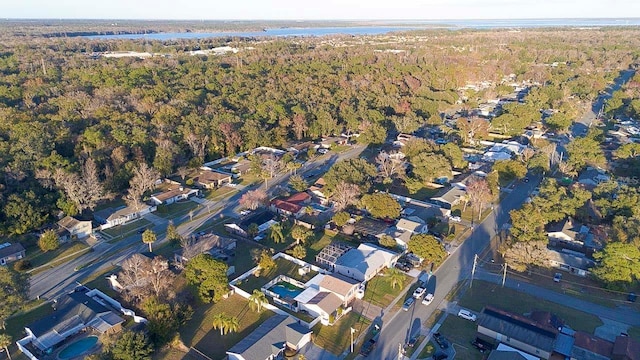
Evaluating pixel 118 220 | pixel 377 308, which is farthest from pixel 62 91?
pixel 377 308

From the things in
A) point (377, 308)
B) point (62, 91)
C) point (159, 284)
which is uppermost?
point (62, 91)

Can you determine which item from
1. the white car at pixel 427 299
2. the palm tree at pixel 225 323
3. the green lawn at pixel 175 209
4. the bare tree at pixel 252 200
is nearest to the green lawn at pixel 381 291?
the white car at pixel 427 299

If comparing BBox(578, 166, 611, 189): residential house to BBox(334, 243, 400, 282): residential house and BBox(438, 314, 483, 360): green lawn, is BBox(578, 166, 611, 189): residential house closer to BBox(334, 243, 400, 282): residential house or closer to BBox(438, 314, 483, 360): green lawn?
BBox(334, 243, 400, 282): residential house

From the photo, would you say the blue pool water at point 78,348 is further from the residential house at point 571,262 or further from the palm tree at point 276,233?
the residential house at point 571,262

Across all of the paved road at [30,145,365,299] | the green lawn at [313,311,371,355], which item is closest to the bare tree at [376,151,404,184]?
the paved road at [30,145,365,299]

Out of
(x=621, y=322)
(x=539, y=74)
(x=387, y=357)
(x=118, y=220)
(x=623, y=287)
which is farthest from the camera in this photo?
(x=539, y=74)

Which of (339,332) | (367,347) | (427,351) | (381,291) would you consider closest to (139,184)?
(381,291)

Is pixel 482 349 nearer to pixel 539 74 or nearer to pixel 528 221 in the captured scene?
pixel 528 221
